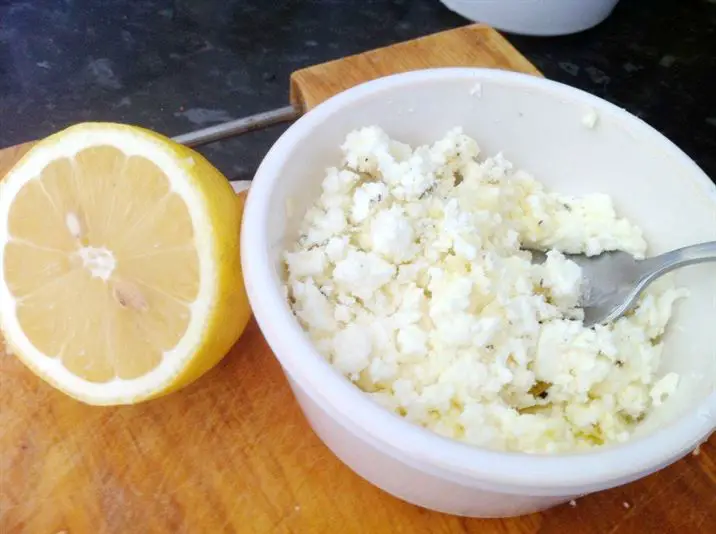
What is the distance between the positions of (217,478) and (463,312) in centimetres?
26

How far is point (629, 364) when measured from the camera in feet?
1.92

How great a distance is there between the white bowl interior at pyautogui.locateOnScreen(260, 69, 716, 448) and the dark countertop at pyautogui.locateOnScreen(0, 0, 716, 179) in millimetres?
521

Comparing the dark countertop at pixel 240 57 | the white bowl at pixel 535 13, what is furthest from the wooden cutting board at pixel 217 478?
the white bowl at pixel 535 13

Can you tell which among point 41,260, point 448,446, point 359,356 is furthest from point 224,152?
point 448,446

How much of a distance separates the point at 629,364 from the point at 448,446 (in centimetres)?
20

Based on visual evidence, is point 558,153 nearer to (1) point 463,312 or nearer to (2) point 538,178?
(2) point 538,178

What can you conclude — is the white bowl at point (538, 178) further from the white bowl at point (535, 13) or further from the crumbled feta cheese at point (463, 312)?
the white bowl at point (535, 13)

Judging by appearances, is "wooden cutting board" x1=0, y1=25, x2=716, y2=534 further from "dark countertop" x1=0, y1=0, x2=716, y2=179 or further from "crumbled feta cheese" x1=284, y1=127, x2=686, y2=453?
"dark countertop" x1=0, y1=0, x2=716, y2=179

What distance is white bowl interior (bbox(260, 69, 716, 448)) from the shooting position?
0.61 metres

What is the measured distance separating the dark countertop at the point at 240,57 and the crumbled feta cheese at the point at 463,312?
0.57 meters

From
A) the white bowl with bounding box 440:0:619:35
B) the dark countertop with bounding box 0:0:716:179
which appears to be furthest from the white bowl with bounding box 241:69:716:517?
the white bowl with bounding box 440:0:619:35

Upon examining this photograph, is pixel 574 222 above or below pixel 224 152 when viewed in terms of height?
above

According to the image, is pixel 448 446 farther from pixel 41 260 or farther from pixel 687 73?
pixel 687 73

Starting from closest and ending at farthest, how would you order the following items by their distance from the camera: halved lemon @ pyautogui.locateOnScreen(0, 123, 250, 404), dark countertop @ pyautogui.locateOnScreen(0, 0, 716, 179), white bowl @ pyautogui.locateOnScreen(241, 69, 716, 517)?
white bowl @ pyautogui.locateOnScreen(241, 69, 716, 517), halved lemon @ pyautogui.locateOnScreen(0, 123, 250, 404), dark countertop @ pyautogui.locateOnScreen(0, 0, 716, 179)
